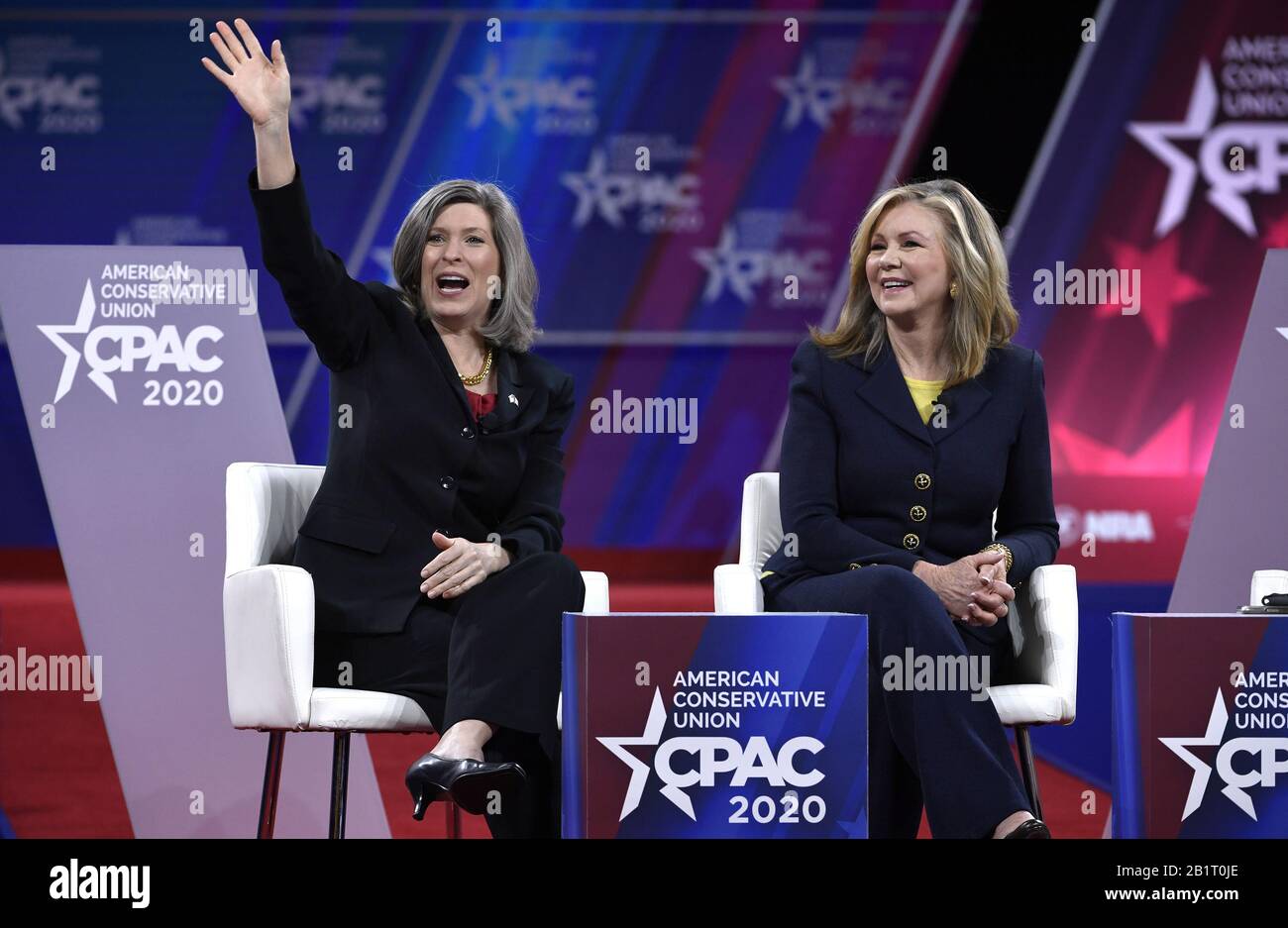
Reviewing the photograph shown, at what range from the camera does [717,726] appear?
2479 millimetres

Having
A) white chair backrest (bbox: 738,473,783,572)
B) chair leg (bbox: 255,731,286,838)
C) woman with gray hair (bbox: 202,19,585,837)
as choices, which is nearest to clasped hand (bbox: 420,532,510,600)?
woman with gray hair (bbox: 202,19,585,837)

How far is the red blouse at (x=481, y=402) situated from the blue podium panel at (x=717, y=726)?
0.80m

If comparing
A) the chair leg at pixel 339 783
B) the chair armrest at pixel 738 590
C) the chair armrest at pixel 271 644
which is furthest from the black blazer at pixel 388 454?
the chair armrest at pixel 738 590

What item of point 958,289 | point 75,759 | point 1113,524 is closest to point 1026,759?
point 958,289

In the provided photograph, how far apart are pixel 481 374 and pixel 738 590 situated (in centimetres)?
72

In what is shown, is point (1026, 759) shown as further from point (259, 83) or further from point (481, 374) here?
point (259, 83)

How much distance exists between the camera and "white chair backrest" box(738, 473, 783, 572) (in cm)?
348

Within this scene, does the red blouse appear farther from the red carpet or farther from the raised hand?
the red carpet

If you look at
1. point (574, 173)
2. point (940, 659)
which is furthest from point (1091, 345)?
point (940, 659)

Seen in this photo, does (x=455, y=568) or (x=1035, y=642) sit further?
(x=1035, y=642)

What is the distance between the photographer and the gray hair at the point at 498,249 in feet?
10.6

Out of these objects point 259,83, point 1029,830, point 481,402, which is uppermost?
point 259,83

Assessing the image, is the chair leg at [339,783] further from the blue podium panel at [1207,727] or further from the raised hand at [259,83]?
the blue podium panel at [1207,727]

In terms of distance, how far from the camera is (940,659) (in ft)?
8.57
